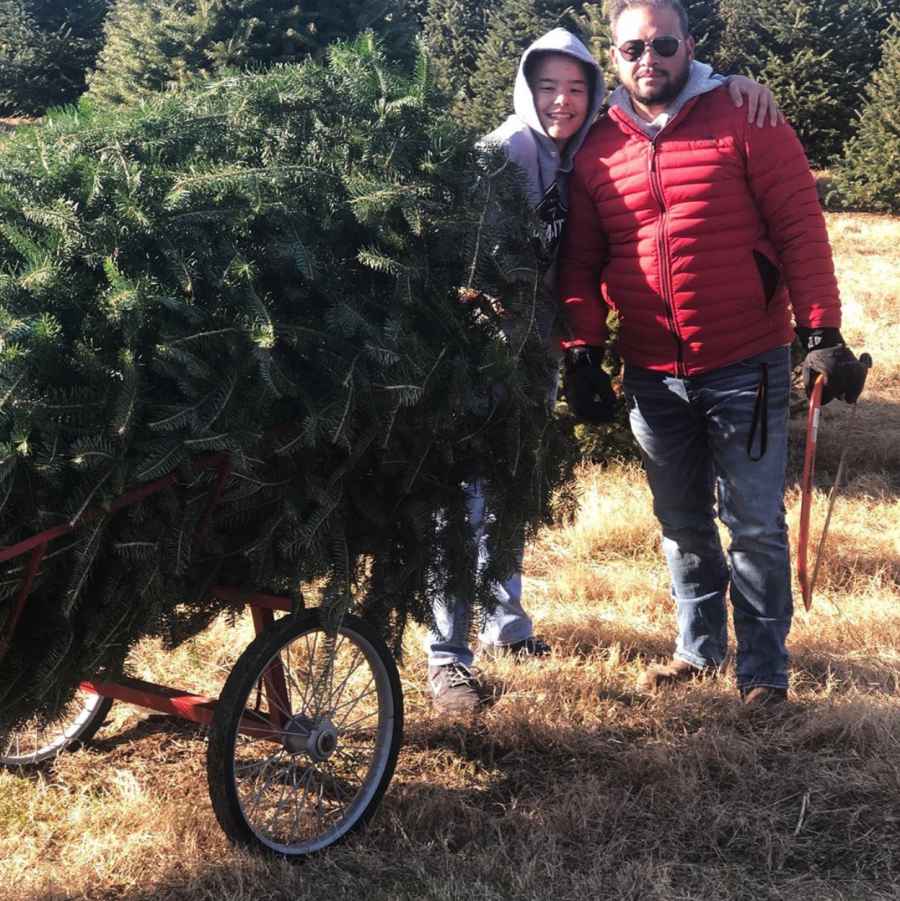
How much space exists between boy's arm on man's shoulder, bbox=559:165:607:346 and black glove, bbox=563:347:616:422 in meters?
0.05

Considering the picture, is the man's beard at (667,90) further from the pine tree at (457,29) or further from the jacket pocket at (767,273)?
the pine tree at (457,29)

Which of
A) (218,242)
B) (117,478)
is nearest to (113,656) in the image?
(117,478)

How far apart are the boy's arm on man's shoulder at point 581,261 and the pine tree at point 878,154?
13.7 m

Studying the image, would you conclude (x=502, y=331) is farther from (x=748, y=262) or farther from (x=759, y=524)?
(x=759, y=524)

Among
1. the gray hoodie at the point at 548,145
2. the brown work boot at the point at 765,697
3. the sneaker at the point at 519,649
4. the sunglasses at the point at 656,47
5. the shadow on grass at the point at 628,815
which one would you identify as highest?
the sunglasses at the point at 656,47

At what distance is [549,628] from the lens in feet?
15.8

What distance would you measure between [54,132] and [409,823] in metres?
2.08

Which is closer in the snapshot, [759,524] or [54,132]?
[54,132]

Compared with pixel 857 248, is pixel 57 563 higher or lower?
lower

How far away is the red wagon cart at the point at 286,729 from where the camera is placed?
3074mm

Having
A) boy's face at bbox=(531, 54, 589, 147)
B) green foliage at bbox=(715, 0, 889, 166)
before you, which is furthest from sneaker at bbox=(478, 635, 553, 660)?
green foliage at bbox=(715, 0, 889, 166)

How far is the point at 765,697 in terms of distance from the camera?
4.01 m

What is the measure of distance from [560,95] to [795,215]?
2.69 feet

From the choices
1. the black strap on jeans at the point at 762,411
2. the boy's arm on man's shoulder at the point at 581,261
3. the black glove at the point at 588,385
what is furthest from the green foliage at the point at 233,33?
the black strap on jeans at the point at 762,411
